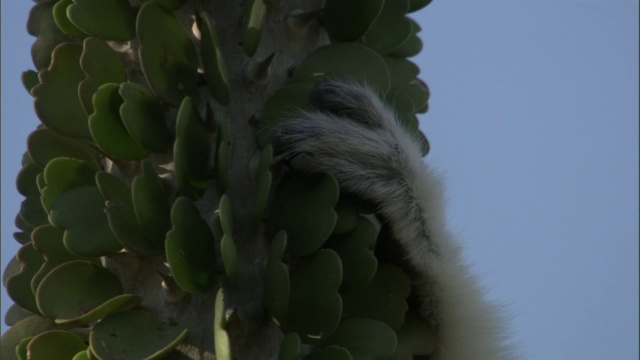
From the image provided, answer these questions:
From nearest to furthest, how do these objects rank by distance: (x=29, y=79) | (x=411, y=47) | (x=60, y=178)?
Result: 1. (x=60, y=178)
2. (x=29, y=79)
3. (x=411, y=47)

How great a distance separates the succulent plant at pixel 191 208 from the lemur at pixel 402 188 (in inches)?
3.1

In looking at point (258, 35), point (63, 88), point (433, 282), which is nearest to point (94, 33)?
point (63, 88)

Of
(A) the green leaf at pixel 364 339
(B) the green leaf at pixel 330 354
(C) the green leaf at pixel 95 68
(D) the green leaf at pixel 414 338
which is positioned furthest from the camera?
(D) the green leaf at pixel 414 338

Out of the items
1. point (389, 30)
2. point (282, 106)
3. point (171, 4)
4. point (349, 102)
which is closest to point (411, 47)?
point (389, 30)

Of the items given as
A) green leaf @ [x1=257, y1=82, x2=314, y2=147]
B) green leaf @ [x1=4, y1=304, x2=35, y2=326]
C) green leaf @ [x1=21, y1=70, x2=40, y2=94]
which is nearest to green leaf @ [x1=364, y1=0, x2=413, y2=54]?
green leaf @ [x1=257, y1=82, x2=314, y2=147]

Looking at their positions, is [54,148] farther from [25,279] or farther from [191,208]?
[191,208]

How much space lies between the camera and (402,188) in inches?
104

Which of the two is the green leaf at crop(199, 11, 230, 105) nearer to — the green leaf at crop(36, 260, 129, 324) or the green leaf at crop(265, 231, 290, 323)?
the green leaf at crop(265, 231, 290, 323)

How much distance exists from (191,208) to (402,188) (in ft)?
2.84

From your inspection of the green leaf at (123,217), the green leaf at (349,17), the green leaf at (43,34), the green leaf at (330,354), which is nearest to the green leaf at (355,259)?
the green leaf at (330,354)

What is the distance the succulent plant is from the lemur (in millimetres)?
79

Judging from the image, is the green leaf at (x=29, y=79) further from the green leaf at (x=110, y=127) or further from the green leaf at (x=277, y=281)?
the green leaf at (x=277, y=281)

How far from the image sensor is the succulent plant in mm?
1942

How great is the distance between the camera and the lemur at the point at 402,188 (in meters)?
2.33
